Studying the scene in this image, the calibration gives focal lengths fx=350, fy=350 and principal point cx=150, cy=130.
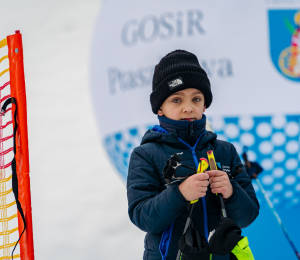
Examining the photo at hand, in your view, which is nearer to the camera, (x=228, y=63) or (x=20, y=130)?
(x=20, y=130)

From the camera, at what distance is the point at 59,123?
1.56 meters

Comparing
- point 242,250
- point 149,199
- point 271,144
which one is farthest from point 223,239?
point 271,144

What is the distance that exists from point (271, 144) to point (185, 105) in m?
0.75

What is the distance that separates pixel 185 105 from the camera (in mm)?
825

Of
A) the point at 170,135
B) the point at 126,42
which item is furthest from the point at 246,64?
the point at 170,135

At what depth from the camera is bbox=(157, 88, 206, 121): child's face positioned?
32.2 inches

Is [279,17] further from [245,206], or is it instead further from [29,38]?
[29,38]

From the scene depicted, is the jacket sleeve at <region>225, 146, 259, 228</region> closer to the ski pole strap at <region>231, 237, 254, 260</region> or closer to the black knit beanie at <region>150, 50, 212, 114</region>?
the ski pole strap at <region>231, 237, 254, 260</region>

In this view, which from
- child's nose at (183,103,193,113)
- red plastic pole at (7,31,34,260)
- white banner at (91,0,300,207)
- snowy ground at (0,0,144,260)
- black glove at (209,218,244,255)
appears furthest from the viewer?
snowy ground at (0,0,144,260)

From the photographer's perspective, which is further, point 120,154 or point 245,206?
point 120,154

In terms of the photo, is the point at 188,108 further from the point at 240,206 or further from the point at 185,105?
the point at 240,206

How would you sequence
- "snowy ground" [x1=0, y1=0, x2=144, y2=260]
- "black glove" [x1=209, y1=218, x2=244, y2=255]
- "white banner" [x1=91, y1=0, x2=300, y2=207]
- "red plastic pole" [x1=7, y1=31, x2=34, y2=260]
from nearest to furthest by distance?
"black glove" [x1=209, y1=218, x2=244, y2=255] < "red plastic pole" [x1=7, y1=31, x2=34, y2=260] < "white banner" [x1=91, y1=0, x2=300, y2=207] < "snowy ground" [x1=0, y1=0, x2=144, y2=260]

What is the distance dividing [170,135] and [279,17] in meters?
0.92

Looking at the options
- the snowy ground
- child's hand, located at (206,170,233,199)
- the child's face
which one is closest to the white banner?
the snowy ground
